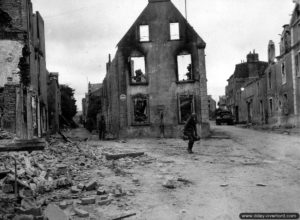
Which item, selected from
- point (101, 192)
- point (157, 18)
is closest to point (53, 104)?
point (157, 18)

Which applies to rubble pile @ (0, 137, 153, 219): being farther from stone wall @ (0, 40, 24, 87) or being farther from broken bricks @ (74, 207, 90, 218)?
stone wall @ (0, 40, 24, 87)

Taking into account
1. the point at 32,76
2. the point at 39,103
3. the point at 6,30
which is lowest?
the point at 39,103

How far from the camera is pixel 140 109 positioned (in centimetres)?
2497

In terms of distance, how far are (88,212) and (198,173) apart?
14.2 ft

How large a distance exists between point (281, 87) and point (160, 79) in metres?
13.3

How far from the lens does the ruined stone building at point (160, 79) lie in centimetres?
2442

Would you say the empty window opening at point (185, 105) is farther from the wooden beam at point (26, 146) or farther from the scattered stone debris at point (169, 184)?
the wooden beam at point (26, 146)

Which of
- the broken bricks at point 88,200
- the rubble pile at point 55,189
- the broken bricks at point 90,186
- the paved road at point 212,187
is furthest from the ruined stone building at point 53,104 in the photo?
the broken bricks at point 88,200

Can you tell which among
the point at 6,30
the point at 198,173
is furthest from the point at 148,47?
the point at 198,173

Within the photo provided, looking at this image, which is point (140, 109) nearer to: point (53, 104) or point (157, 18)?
point (157, 18)

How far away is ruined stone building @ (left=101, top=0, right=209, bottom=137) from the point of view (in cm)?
2442

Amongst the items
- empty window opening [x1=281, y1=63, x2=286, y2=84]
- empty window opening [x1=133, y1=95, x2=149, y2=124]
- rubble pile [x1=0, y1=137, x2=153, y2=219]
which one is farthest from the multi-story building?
empty window opening [x1=281, y1=63, x2=286, y2=84]

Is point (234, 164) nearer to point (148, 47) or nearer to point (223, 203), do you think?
point (223, 203)

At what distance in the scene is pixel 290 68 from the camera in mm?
29000
